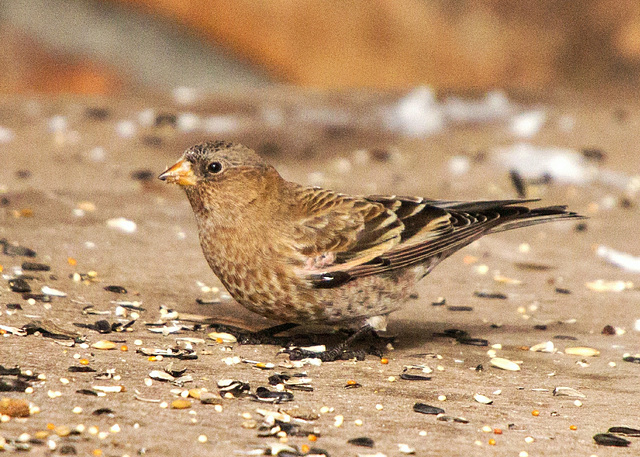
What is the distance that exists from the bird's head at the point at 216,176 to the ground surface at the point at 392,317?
556 millimetres

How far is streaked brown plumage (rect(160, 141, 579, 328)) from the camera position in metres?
3.47

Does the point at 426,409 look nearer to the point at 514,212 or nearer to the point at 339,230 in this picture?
the point at 339,230

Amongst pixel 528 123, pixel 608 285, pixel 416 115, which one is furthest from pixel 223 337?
pixel 528 123

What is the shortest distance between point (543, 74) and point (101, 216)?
4785 millimetres

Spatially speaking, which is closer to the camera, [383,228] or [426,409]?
[426,409]

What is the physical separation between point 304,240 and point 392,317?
910 mm

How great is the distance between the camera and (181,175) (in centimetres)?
359

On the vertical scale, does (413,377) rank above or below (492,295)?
below

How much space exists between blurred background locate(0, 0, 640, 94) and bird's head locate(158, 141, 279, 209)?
4.62m

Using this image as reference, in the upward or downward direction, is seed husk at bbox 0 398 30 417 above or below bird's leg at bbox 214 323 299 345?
below

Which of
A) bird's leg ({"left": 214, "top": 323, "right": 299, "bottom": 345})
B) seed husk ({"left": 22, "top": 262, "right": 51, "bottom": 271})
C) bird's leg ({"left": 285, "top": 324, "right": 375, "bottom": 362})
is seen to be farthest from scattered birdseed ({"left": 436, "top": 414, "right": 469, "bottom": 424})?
seed husk ({"left": 22, "top": 262, "right": 51, "bottom": 271})

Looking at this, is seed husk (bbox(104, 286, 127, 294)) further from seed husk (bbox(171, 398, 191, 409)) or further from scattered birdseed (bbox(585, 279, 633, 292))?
scattered birdseed (bbox(585, 279, 633, 292))

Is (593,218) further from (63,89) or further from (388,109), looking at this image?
(63,89)

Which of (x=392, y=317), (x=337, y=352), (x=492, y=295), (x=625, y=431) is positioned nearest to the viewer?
(x=625, y=431)
